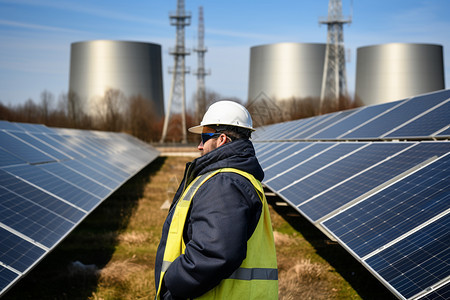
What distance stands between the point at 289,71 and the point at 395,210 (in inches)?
2103

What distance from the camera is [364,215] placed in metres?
5.20

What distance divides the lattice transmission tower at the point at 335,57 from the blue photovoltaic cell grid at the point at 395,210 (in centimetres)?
4324

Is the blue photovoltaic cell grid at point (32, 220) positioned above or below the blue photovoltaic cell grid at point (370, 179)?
below

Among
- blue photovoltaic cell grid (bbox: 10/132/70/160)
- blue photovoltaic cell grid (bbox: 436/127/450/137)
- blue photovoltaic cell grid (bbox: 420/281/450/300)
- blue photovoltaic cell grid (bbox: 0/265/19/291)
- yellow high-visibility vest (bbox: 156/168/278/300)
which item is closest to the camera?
yellow high-visibility vest (bbox: 156/168/278/300)

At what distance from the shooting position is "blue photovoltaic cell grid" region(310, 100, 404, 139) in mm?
11188

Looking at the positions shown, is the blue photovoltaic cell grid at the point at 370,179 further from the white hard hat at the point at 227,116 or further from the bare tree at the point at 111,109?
the bare tree at the point at 111,109

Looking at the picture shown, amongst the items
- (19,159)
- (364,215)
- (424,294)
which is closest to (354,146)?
(364,215)

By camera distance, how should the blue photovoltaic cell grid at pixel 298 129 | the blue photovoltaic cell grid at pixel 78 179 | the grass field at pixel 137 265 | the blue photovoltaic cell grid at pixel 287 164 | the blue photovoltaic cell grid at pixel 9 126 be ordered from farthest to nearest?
the blue photovoltaic cell grid at pixel 298 129
the blue photovoltaic cell grid at pixel 9 126
the blue photovoltaic cell grid at pixel 287 164
the blue photovoltaic cell grid at pixel 78 179
the grass field at pixel 137 265

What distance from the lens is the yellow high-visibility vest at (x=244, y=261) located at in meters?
2.59


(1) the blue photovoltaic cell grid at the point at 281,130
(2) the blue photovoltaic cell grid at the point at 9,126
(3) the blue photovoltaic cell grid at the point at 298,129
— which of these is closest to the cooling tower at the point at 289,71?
(1) the blue photovoltaic cell grid at the point at 281,130

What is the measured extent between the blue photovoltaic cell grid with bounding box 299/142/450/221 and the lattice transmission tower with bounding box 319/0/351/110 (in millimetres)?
42131

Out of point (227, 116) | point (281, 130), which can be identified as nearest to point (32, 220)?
point (227, 116)

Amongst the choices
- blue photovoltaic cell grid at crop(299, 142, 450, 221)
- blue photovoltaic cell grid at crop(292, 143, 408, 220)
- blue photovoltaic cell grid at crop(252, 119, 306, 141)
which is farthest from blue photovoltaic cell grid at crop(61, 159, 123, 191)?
blue photovoltaic cell grid at crop(252, 119, 306, 141)

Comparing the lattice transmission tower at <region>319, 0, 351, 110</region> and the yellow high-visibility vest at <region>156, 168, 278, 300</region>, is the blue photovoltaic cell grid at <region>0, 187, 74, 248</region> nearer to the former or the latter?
the yellow high-visibility vest at <region>156, 168, 278, 300</region>
